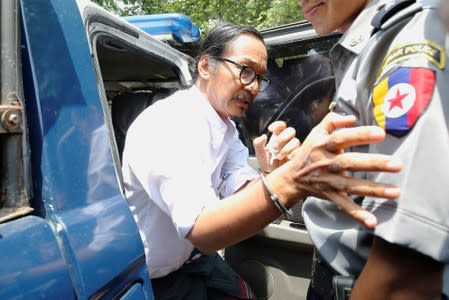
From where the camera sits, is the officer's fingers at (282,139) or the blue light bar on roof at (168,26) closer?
the officer's fingers at (282,139)

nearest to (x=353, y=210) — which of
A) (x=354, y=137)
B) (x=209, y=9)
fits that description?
(x=354, y=137)

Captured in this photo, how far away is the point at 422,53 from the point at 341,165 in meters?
0.28

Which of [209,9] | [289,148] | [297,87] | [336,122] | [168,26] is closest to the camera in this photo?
[336,122]

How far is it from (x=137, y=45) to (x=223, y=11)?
8.67 m

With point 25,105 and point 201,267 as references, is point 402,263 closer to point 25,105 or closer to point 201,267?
point 25,105

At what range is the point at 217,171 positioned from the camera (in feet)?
6.27

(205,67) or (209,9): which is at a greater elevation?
(209,9)

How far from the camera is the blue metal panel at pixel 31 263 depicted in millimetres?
746

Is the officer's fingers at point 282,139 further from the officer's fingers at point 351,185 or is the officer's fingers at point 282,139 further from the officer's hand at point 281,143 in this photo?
the officer's fingers at point 351,185

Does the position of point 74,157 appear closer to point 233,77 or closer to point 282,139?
point 282,139

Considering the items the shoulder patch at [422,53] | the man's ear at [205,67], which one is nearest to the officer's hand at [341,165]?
the shoulder patch at [422,53]

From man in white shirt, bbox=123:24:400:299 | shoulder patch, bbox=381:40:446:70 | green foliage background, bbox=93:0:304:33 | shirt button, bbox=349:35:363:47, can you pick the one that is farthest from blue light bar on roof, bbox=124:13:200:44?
green foliage background, bbox=93:0:304:33

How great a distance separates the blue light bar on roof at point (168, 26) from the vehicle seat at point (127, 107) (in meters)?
0.55

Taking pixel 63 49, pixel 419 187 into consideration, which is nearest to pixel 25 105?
pixel 63 49
